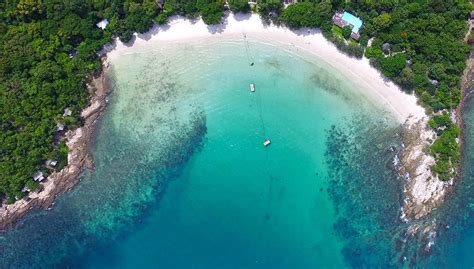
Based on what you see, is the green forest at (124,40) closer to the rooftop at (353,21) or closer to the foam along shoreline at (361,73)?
the rooftop at (353,21)

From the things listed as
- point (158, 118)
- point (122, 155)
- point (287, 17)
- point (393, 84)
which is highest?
point (287, 17)

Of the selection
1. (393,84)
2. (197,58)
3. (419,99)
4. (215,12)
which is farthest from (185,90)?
(419,99)

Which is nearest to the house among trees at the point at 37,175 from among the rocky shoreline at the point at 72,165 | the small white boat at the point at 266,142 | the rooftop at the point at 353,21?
the rocky shoreline at the point at 72,165

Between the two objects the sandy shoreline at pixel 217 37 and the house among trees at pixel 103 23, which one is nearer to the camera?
the sandy shoreline at pixel 217 37

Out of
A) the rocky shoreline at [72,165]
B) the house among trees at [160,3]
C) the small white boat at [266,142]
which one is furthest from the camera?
the house among trees at [160,3]

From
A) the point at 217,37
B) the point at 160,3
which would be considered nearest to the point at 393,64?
the point at 217,37

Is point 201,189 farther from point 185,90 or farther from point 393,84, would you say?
point 393,84
